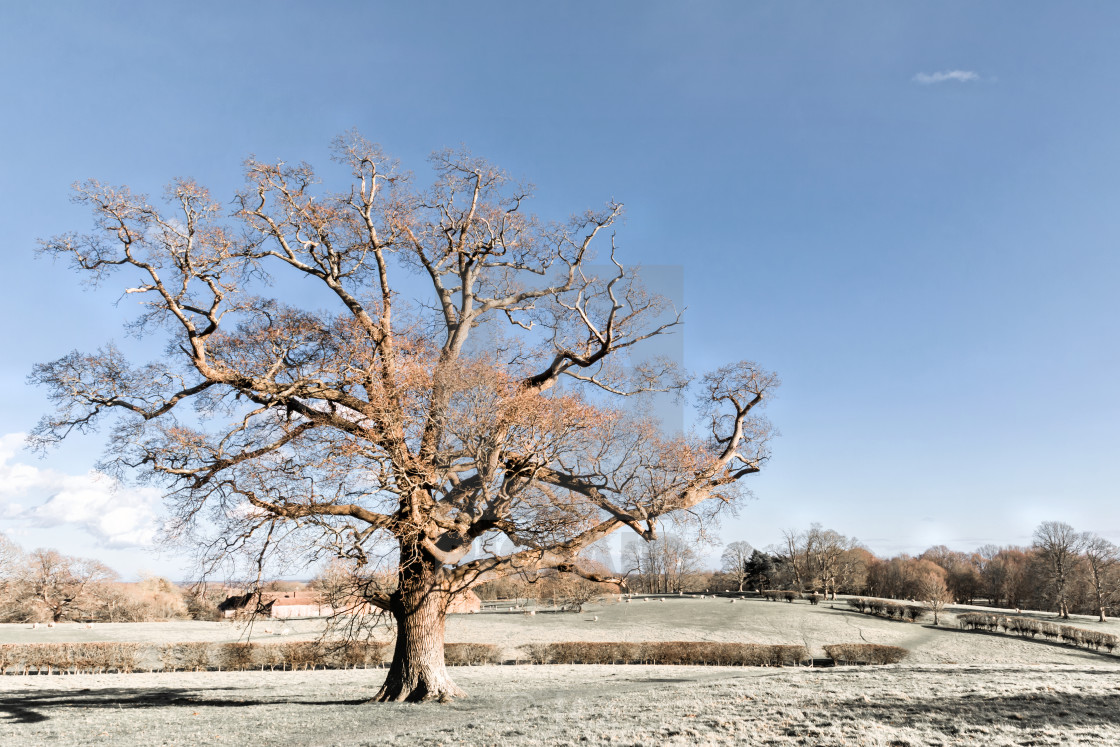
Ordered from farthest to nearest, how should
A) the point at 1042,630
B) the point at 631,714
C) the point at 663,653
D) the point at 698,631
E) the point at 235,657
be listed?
the point at 1042,630, the point at 698,631, the point at 663,653, the point at 235,657, the point at 631,714

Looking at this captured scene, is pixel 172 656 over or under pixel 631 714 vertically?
under

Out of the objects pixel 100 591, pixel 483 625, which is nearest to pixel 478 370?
pixel 483 625

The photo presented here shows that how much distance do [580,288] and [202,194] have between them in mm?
9868

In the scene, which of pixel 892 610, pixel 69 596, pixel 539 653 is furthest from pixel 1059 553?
pixel 69 596

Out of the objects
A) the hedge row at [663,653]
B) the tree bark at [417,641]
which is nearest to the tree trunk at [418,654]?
the tree bark at [417,641]

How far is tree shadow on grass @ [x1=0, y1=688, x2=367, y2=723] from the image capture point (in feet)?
50.2

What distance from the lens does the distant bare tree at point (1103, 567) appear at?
5869 cm

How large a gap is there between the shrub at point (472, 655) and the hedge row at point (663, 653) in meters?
1.87

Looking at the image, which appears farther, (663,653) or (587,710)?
(663,653)

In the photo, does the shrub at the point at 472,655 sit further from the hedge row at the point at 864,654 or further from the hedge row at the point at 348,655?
the hedge row at the point at 864,654

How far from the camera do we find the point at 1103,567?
59562 millimetres

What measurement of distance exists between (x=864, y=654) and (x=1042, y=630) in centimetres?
2018

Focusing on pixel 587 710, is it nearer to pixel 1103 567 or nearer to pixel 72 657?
pixel 72 657

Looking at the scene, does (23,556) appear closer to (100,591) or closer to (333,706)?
(100,591)
